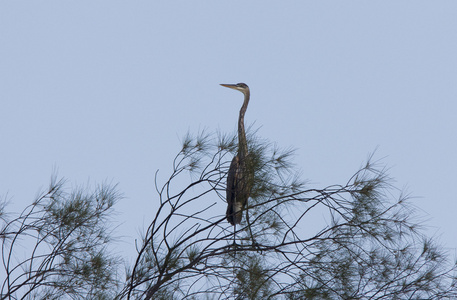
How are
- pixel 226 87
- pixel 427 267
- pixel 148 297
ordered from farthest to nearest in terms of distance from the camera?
1. pixel 226 87
2. pixel 427 267
3. pixel 148 297

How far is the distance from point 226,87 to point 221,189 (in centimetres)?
254

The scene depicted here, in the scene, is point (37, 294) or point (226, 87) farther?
point (226, 87)

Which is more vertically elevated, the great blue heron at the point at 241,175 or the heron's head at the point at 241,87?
the heron's head at the point at 241,87

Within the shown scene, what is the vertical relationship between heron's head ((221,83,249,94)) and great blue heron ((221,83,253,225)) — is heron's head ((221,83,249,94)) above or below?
above

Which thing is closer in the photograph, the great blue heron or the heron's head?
the great blue heron

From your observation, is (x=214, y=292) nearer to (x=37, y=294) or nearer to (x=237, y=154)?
(x=237, y=154)

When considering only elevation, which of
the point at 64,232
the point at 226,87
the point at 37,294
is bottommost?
the point at 37,294

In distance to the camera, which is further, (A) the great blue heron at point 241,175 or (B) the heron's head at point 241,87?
(B) the heron's head at point 241,87

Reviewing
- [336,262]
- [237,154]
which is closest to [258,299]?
[336,262]

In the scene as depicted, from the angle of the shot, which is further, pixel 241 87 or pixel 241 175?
pixel 241 87

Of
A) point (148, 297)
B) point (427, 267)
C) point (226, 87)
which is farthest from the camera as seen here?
point (226, 87)

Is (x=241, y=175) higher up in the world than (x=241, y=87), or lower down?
lower down

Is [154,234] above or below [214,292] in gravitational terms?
above

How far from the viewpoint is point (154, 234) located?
106 inches
